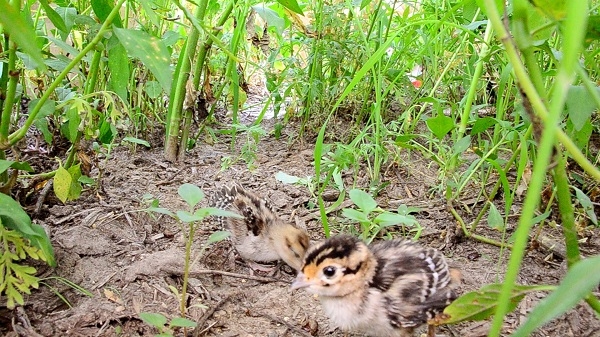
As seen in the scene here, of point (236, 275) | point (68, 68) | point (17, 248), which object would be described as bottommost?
point (236, 275)

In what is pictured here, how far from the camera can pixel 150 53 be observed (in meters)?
1.34

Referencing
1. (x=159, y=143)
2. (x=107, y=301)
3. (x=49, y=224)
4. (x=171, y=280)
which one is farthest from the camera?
(x=159, y=143)

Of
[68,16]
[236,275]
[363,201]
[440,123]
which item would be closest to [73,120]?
[68,16]

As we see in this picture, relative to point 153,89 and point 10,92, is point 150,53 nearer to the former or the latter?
point 10,92

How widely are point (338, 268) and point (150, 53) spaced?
89cm

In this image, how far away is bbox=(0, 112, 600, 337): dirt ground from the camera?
1.81 meters

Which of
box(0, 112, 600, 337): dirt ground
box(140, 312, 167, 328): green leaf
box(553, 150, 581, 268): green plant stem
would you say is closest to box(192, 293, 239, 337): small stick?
box(0, 112, 600, 337): dirt ground

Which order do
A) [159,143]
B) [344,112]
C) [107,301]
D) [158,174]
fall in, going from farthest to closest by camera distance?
[344,112] → [159,143] → [158,174] → [107,301]

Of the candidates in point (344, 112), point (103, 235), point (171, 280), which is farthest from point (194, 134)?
point (171, 280)

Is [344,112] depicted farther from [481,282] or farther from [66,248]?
[66,248]

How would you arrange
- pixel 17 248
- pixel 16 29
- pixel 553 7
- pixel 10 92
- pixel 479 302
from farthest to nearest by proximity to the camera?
pixel 10 92, pixel 17 248, pixel 479 302, pixel 553 7, pixel 16 29

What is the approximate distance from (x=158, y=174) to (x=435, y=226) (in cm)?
146

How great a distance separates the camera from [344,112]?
3.65 metres

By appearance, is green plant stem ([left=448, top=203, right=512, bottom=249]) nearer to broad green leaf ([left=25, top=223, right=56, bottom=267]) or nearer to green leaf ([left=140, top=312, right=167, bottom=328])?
green leaf ([left=140, top=312, right=167, bottom=328])
